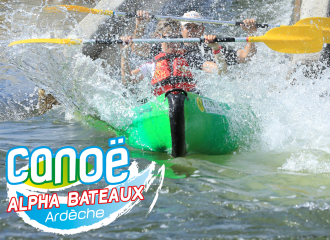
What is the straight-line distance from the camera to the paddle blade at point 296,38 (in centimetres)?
396

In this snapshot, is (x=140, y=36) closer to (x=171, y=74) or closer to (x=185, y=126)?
(x=171, y=74)

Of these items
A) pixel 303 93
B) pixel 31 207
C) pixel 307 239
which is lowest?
pixel 307 239

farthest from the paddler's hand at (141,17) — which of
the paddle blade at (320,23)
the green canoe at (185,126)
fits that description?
the paddle blade at (320,23)

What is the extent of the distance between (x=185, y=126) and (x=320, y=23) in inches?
103

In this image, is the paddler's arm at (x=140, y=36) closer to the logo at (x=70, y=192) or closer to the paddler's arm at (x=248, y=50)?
the paddler's arm at (x=248, y=50)

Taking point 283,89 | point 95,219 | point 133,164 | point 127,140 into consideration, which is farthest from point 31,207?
point 283,89

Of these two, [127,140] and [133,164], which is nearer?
[133,164]

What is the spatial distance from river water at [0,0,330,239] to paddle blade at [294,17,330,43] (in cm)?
78

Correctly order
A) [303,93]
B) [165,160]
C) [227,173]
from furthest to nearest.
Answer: [303,93] < [165,160] < [227,173]

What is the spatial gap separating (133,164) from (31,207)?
39.8 inches

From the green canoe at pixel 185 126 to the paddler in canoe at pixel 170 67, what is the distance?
0.36 meters

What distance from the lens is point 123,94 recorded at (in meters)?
3.71

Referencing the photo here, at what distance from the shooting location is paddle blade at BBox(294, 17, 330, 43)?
168 inches

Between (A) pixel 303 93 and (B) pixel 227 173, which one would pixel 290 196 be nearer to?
(B) pixel 227 173
